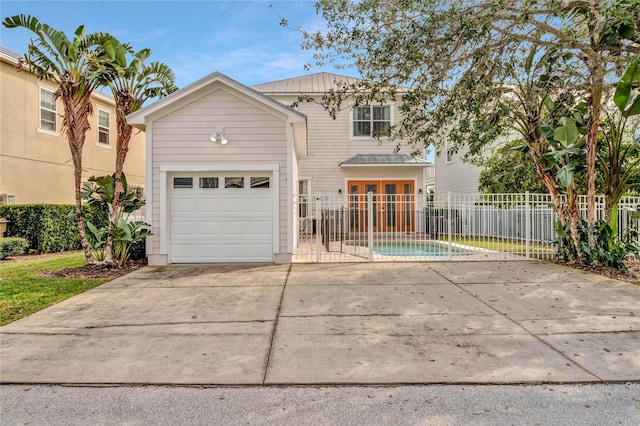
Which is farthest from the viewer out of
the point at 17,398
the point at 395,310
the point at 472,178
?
the point at 472,178

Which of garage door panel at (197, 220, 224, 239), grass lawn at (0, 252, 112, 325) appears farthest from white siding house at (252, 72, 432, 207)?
grass lawn at (0, 252, 112, 325)

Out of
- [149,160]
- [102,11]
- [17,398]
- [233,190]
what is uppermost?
[102,11]

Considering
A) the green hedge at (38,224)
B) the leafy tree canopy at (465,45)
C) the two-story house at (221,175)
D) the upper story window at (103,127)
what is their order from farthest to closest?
the upper story window at (103,127), the green hedge at (38,224), the two-story house at (221,175), the leafy tree canopy at (465,45)

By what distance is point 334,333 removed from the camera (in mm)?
4668

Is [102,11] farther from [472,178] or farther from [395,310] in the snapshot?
[472,178]

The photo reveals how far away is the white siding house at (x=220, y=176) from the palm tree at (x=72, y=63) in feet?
4.55

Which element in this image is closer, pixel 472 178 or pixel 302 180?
pixel 302 180

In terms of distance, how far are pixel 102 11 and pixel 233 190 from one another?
6381 mm

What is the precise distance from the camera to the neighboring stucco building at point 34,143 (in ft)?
40.6

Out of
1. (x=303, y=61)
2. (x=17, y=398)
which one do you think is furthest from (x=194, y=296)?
(x=303, y=61)

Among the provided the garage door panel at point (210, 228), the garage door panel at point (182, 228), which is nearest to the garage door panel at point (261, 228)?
the garage door panel at point (210, 228)

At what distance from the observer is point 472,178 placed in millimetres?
19734

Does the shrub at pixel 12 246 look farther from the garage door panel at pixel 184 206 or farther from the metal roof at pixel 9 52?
the metal roof at pixel 9 52

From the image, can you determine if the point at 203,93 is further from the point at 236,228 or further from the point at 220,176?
the point at 236,228
